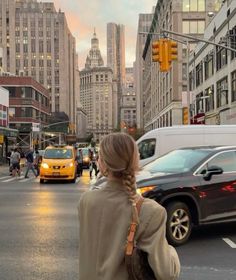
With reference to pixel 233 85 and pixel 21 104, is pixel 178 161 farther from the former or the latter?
pixel 21 104

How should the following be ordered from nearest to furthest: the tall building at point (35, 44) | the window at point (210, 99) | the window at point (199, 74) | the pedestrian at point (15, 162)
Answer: the pedestrian at point (15, 162) < the window at point (210, 99) < the window at point (199, 74) < the tall building at point (35, 44)

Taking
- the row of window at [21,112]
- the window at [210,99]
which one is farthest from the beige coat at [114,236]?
the row of window at [21,112]

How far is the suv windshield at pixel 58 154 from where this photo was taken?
2488 cm

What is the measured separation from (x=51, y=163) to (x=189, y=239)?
618 inches

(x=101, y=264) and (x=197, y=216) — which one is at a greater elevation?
(x=101, y=264)

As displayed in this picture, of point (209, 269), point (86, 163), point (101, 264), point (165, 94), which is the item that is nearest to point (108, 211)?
point (101, 264)

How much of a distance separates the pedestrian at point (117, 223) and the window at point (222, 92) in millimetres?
43646

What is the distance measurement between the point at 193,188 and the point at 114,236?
6.33 m

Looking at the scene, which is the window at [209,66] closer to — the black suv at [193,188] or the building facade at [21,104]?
the building facade at [21,104]

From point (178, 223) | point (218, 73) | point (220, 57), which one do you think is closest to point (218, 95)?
point (218, 73)

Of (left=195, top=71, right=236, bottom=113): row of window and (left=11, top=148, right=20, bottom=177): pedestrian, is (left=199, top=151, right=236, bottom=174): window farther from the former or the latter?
(left=195, top=71, right=236, bottom=113): row of window

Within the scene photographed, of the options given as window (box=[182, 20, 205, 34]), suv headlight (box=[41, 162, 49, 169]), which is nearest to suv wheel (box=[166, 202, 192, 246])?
suv headlight (box=[41, 162, 49, 169])

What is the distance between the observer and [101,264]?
8.07ft

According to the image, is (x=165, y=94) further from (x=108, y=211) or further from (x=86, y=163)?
(x=108, y=211)
